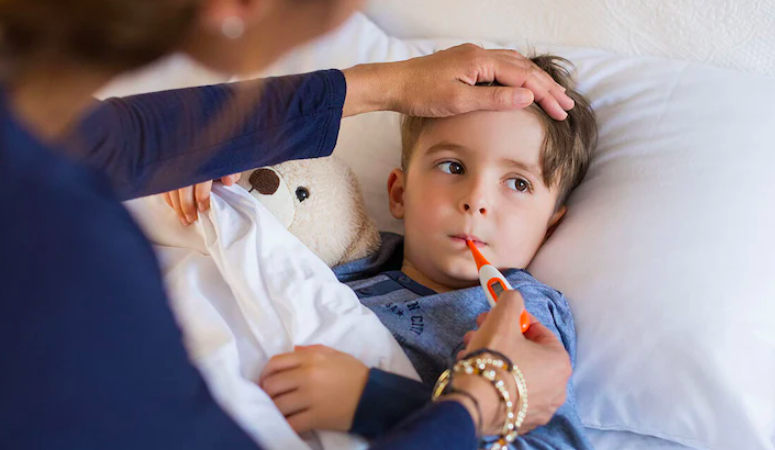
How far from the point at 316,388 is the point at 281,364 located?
6cm

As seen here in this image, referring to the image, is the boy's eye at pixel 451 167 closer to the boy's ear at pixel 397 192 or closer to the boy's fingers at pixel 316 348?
the boy's ear at pixel 397 192

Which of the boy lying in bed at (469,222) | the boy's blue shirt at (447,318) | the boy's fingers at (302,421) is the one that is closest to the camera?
the boy's fingers at (302,421)

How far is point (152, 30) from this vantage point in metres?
0.45

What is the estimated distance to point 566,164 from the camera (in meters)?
1.23

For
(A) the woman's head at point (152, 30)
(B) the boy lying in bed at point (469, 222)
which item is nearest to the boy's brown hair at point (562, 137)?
(B) the boy lying in bed at point (469, 222)

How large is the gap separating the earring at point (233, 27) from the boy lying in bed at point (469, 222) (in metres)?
0.59

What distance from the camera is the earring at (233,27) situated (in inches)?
19.3

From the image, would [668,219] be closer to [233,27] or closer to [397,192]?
[397,192]

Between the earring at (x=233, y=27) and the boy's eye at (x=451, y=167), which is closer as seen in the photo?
the earring at (x=233, y=27)

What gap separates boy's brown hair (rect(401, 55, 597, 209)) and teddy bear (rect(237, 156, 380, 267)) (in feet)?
0.41

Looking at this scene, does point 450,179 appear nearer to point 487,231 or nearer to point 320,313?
point 487,231

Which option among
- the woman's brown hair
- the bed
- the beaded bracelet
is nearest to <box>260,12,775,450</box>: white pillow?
the bed

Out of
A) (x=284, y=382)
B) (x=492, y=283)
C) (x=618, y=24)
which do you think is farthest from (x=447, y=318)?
(x=618, y=24)

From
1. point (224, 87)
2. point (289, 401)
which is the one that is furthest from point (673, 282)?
point (224, 87)
